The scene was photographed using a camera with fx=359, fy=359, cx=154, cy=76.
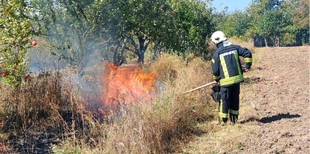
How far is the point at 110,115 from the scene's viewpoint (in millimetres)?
5355

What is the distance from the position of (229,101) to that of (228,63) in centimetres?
71

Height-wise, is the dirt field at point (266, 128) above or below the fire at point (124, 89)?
below

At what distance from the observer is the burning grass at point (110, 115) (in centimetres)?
509

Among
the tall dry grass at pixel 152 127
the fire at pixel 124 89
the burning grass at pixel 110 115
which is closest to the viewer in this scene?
the tall dry grass at pixel 152 127

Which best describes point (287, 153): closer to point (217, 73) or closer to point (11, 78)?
point (217, 73)

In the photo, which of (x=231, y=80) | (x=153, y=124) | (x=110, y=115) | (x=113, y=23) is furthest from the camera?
(x=113, y=23)

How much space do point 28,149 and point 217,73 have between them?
11.8 ft

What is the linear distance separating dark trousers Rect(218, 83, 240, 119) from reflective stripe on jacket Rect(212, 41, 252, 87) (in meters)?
0.15

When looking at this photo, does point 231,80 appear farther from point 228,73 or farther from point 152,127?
point 152,127

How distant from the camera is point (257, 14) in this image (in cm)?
5719

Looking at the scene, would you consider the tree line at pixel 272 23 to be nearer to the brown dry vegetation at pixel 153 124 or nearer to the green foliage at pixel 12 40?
the brown dry vegetation at pixel 153 124

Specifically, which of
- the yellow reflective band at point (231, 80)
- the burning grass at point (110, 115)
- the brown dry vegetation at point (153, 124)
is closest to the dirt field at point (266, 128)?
the brown dry vegetation at point (153, 124)

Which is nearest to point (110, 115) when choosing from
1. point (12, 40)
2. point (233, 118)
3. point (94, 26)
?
point (12, 40)

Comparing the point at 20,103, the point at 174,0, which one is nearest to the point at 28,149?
the point at 20,103
